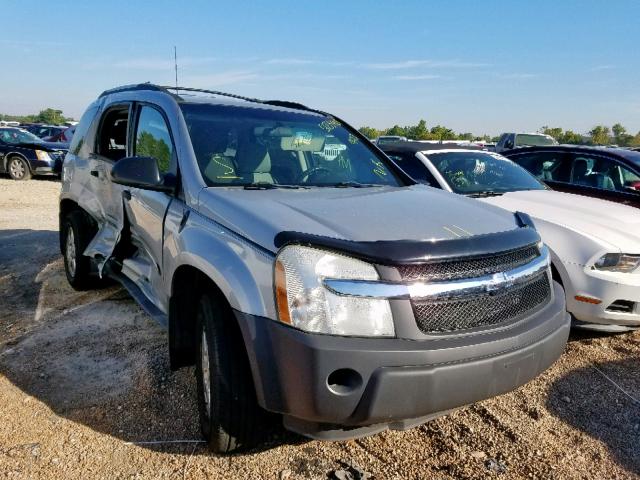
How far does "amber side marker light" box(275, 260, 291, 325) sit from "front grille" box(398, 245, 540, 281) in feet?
1.54

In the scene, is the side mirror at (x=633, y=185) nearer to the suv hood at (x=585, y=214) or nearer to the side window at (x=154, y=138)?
the suv hood at (x=585, y=214)

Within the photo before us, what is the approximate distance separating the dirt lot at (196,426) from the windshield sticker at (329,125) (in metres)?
1.96

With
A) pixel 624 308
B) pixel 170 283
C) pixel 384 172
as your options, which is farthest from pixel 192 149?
pixel 624 308

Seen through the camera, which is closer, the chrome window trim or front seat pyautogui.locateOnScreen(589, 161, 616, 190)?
the chrome window trim

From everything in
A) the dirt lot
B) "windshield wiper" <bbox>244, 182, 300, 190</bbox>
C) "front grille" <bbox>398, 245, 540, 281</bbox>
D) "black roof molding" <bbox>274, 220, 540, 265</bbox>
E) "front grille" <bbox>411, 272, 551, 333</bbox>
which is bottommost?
the dirt lot

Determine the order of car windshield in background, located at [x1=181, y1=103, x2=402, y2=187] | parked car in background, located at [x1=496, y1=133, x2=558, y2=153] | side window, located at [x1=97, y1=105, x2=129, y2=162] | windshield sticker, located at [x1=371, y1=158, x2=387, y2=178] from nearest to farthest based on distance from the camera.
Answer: car windshield in background, located at [x1=181, y1=103, x2=402, y2=187]
windshield sticker, located at [x1=371, y1=158, x2=387, y2=178]
side window, located at [x1=97, y1=105, x2=129, y2=162]
parked car in background, located at [x1=496, y1=133, x2=558, y2=153]

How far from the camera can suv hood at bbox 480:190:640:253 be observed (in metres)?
4.08

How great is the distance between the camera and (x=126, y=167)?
9.68 feet

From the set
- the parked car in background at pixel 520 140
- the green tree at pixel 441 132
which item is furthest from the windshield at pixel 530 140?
the green tree at pixel 441 132

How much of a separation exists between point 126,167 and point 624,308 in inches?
143

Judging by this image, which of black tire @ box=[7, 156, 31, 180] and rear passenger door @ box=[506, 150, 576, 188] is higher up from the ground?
rear passenger door @ box=[506, 150, 576, 188]

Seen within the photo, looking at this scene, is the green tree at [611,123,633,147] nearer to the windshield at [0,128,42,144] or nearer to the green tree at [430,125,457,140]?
the green tree at [430,125,457,140]

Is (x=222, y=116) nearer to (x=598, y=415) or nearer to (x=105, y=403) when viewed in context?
(x=105, y=403)

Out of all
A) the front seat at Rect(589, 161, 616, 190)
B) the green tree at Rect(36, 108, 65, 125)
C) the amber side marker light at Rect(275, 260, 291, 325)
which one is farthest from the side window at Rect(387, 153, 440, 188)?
the green tree at Rect(36, 108, 65, 125)
